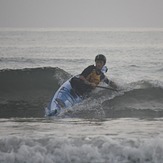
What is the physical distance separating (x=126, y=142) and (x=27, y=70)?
12.0 metres

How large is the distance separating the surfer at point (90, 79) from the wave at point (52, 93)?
40cm

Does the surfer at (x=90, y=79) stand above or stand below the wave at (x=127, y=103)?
above

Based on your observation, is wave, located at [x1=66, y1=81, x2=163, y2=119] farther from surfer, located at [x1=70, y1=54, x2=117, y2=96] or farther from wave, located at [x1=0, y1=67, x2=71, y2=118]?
wave, located at [x1=0, y1=67, x2=71, y2=118]

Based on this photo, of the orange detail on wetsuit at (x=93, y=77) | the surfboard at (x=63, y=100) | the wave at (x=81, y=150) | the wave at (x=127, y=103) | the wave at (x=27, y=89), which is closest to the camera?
the wave at (x=81, y=150)

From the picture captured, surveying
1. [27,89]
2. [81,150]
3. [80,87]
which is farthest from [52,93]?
[81,150]

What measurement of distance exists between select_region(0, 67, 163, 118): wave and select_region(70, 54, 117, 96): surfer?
397 mm

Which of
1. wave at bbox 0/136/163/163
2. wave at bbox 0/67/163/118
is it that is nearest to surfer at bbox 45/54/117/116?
wave at bbox 0/67/163/118

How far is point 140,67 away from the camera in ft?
93.9

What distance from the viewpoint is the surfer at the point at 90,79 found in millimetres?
13508

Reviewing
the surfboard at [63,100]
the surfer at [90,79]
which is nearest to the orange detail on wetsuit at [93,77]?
the surfer at [90,79]

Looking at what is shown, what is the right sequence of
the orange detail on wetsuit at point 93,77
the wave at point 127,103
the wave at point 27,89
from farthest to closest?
1. the wave at point 27,89
2. the orange detail on wetsuit at point 93,77
3. the wave at point 127,103

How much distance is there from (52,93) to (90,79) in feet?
12.2

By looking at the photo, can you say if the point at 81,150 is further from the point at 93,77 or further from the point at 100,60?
the point at 93,77

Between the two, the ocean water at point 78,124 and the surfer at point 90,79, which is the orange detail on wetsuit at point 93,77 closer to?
the surfer at point 90,79
